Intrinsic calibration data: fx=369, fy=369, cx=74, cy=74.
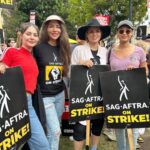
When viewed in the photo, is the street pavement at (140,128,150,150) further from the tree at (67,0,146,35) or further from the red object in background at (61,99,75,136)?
the tree at (67,0,146,35)

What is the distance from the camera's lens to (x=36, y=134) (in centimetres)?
422

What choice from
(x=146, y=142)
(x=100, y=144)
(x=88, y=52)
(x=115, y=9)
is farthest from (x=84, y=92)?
(x=115, y=9)

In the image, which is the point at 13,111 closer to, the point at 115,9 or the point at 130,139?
the point at 130,139

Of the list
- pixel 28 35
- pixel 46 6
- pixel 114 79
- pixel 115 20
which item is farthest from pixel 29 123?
pixel 46 6

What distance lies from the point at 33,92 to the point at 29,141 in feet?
1.87

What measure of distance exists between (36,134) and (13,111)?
51cm

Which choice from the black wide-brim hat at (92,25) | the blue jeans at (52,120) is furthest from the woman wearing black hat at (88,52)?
the blue jeans at (52,120)

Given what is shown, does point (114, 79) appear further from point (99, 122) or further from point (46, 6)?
point (46, 6)

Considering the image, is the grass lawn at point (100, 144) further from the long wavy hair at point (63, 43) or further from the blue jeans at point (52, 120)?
the long wavy hair at point (63, 43)

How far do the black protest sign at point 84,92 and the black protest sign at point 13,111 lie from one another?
3.10 feet

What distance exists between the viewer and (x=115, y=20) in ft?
73.6

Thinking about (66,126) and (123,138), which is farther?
(66,126)

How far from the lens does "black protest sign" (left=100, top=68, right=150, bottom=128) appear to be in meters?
4.85

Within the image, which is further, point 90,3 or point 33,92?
point 90,3
